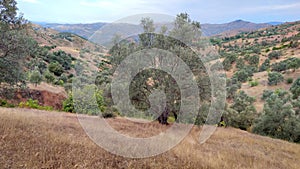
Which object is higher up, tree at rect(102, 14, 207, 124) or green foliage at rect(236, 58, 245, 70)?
tree at rect(102, 14, 207, 124)

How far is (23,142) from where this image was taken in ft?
15.7

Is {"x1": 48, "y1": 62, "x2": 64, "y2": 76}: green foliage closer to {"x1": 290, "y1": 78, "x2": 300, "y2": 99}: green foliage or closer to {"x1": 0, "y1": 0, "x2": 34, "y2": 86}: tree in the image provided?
{"x1": 0, "y1": 0, "x2": 34, "y2": 86}: tree

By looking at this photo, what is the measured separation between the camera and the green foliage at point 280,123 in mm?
18516

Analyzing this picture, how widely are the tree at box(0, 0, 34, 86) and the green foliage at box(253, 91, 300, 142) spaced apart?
1954cm

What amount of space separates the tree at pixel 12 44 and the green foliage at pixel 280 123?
1954 centimetres

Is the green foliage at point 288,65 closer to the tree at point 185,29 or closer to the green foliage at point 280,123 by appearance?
the green foliage at point 280,123

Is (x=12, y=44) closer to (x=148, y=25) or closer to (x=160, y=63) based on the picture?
(x=160, y=63)

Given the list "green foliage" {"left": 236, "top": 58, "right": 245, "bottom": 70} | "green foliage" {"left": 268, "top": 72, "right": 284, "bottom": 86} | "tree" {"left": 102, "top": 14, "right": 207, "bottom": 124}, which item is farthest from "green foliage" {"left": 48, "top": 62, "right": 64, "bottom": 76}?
"green foliage" {"left": 236, "top": 58, "right": 245, "bottom": 70}

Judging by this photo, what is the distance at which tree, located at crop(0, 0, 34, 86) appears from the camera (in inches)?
304

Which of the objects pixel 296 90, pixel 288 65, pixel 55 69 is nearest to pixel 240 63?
pixel 288 65

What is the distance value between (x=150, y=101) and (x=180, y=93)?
1745mm

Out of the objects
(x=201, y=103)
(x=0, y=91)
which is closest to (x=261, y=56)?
(x=201, y=103)

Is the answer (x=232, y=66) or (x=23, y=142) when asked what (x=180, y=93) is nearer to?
(x=23, y=142)

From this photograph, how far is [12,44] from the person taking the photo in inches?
308
